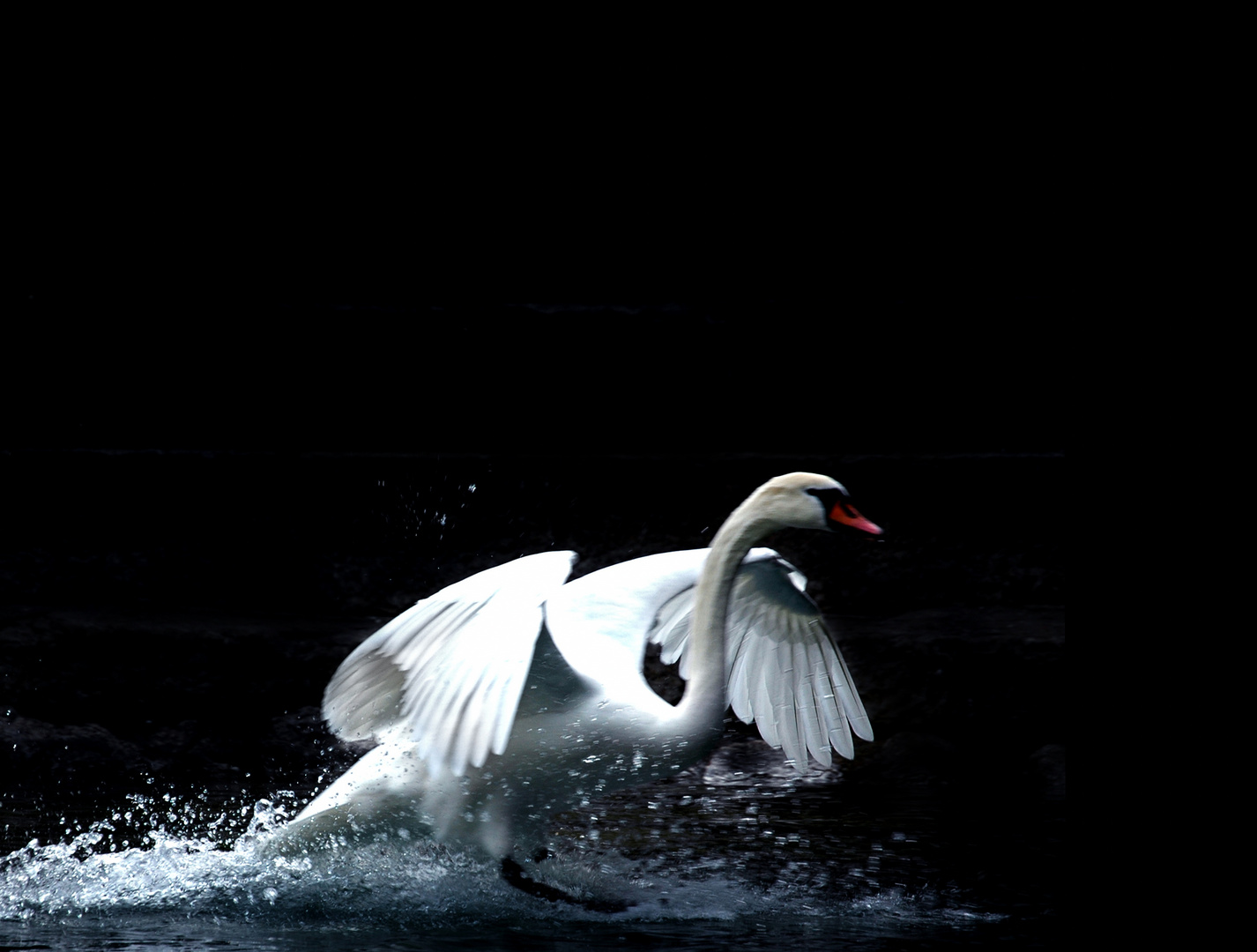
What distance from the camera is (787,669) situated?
286 cm

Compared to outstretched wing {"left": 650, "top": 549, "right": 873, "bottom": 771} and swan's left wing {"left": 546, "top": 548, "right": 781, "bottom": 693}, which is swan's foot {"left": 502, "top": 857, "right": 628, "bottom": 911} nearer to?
swan's left wing {"left": 546, "top": 548, "right": 781, "bottom": 693}

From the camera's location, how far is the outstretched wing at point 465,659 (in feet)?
6.66

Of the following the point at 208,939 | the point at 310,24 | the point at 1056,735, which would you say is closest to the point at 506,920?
the point at 208,939

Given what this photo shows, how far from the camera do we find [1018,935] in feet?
6.89

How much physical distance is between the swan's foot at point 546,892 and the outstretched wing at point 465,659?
0.83ft

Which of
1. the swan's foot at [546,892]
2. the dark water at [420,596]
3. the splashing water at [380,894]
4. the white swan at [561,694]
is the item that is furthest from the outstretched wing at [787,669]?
the swan's foot at [546,892]

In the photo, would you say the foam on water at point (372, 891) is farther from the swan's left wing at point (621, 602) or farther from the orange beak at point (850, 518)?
the orange beak at point (850, 518)

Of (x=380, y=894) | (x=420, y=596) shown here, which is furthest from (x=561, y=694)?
(x=420, y=596)

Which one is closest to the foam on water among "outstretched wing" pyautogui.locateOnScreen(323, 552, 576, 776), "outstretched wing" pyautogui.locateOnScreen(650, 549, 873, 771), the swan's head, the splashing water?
the splashing water

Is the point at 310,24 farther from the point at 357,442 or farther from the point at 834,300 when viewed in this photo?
the point at 834,300

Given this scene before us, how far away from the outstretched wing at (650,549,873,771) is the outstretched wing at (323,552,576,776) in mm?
544

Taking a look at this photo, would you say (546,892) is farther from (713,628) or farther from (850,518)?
(850,518)

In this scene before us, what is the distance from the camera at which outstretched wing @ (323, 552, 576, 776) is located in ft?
6.66

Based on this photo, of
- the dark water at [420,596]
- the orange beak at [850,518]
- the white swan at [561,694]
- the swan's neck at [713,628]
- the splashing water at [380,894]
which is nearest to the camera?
the splashing water at [380,894]
